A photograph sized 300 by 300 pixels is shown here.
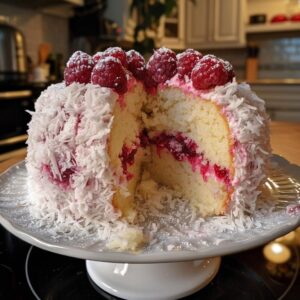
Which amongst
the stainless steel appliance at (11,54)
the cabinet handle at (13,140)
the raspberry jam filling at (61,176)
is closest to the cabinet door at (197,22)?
the stainless steel appliance at (11,54)

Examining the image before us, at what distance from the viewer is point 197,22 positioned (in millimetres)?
4477

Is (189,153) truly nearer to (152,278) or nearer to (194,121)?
(194,121)

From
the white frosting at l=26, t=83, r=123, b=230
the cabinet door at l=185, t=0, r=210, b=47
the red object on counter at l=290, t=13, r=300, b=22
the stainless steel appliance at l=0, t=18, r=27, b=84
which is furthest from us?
the cabinet door at l=185, t=0, r=210, b=47

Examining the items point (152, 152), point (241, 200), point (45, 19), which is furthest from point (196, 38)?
point (241, 200)

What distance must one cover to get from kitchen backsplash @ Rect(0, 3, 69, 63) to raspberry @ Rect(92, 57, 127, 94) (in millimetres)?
2487

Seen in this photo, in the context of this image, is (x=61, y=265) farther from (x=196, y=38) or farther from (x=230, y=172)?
(x=196, y=38)

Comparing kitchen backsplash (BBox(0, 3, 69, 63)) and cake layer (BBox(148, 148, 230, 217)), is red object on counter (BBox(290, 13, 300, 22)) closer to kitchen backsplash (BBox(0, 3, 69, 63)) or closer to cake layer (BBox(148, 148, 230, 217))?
kitchen backsplash (BBox(0, 3, 69, 63))

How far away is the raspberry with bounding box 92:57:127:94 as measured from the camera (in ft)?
2.81

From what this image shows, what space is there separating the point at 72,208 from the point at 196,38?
406 centimetres

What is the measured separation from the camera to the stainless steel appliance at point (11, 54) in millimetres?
2287

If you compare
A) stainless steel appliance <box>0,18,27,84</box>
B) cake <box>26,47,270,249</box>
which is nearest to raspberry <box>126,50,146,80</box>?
cake <box>26,47,270,249</box>

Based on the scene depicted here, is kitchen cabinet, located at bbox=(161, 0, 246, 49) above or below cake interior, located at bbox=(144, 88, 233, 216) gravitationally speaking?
above

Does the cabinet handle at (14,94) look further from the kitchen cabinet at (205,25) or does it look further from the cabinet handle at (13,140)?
the kitchen cabinet at (205,25)

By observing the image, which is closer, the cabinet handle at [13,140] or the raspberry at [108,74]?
the raspberry at [108,74]
